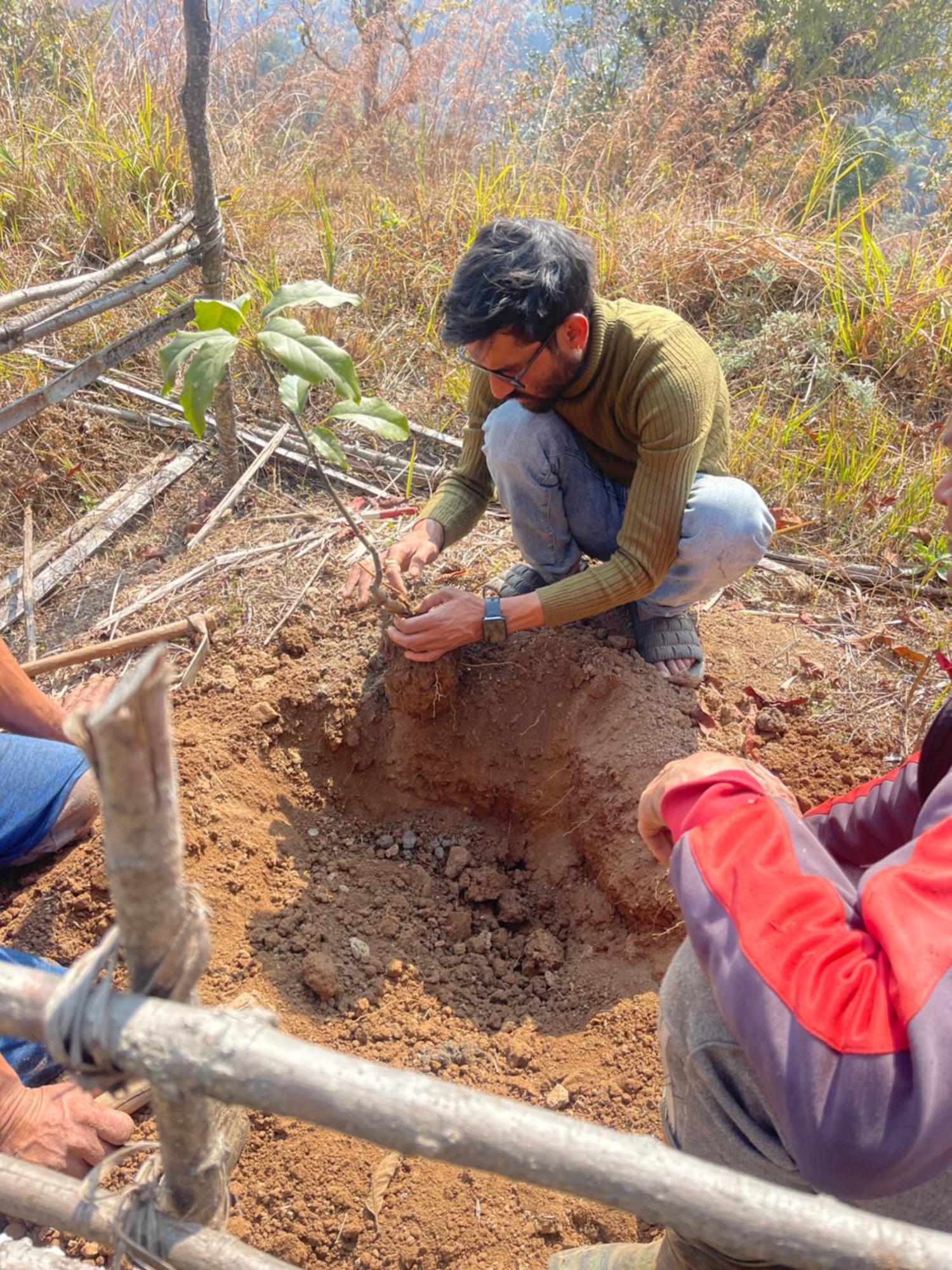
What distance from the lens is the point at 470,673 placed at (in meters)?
2.36

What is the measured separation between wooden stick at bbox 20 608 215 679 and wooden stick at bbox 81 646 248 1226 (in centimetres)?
165

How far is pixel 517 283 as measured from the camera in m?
1.85

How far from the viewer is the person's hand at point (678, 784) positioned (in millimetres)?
1202

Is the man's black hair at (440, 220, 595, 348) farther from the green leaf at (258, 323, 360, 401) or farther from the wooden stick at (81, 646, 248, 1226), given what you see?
the wooden stick at (81, 646, 248, 1226)

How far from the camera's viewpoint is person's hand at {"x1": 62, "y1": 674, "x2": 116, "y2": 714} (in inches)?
92.4

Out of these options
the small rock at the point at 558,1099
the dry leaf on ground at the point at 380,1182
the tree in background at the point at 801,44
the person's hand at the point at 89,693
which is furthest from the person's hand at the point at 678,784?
the tree in background at the point at 801,44

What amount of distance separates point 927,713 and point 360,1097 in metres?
2.13

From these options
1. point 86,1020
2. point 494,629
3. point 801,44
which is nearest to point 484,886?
point 494,629

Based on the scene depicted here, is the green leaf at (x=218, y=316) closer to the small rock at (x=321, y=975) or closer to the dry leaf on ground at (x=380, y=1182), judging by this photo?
the small rock at (x=321, y=975)

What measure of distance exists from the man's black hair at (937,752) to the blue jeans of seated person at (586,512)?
1070mm

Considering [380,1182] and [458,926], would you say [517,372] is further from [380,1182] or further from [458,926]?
[380,1182]

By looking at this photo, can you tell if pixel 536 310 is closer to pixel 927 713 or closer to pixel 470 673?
pixel 470 673

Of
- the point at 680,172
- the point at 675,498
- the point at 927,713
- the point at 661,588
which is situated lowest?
the point at 927,713

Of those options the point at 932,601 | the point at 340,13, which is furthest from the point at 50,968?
the point at 340,13
